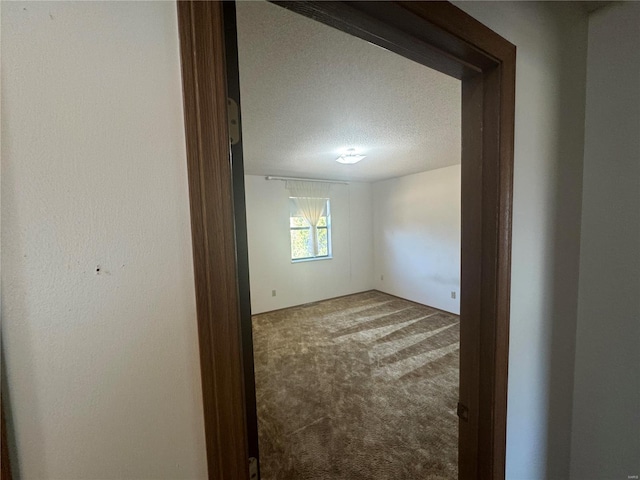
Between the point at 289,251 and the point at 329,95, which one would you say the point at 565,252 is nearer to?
the point at 329,95

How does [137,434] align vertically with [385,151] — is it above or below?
below

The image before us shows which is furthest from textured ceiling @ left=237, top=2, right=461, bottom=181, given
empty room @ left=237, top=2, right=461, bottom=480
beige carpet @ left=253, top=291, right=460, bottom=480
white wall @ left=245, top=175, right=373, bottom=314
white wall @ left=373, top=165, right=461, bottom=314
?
beige carpet @ left=253, top=291, right=460, bottom=480

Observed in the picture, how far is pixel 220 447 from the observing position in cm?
45

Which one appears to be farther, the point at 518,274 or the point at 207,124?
the point at 518,274

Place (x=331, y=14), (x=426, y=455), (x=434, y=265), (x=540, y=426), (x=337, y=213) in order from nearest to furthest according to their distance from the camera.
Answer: (x=331, y=14)
(x=540, y=426)
(x=426, y=455)
(x=434, y=265)
(x=337, y=213)

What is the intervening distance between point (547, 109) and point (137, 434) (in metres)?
1.36

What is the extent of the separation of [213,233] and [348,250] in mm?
4959

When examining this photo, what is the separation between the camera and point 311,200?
4.83 meters

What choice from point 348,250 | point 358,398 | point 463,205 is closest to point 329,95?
point 463,205

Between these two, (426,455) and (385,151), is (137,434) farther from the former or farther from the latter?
(385,151)

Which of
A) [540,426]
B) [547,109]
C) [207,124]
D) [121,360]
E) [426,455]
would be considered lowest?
[426,455]

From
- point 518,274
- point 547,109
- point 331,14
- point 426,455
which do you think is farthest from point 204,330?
point 426,455

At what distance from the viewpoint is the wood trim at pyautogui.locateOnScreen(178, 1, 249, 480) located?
403 millimetres

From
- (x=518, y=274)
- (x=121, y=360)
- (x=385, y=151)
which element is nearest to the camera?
(x=121, y=360)
